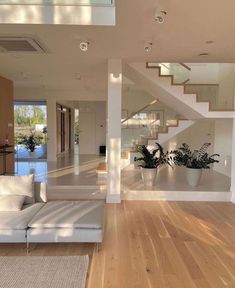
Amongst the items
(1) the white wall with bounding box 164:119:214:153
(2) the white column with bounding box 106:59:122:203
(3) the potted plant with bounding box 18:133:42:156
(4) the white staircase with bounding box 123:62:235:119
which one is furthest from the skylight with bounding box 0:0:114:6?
(3) the potted plant with bounding box 18:133:42:156

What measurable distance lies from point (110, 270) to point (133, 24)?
2848 mm

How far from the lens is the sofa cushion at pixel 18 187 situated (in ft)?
11.5

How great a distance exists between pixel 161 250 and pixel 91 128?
9806mm

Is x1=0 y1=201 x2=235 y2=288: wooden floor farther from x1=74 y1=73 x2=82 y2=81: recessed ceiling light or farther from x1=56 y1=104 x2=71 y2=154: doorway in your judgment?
x1=56 y1=104 x2=71 y2=154: doorway

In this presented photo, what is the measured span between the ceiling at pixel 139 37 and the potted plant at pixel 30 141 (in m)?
5.83

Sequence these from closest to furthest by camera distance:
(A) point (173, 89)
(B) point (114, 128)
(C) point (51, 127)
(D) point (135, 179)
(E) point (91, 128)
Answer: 1. (B) point (114, 128)
2. (A) point (173, 89)
3. (D) point (135, 179)
4. (C) point (51, 127)
5. (E) point (91, 128)

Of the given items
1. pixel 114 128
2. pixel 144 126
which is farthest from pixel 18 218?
pixel 144 126

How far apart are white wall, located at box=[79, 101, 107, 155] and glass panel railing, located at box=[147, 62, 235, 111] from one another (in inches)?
278

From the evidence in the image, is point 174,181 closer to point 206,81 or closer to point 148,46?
point 206,81

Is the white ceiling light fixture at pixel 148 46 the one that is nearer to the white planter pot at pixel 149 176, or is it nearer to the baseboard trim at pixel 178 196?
the white planter pot at pixel 149 176

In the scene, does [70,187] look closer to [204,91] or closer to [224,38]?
[204,91]

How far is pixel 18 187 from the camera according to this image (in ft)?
11.6

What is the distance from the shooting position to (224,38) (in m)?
3.63

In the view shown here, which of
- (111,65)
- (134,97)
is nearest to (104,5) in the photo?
(111,65)
